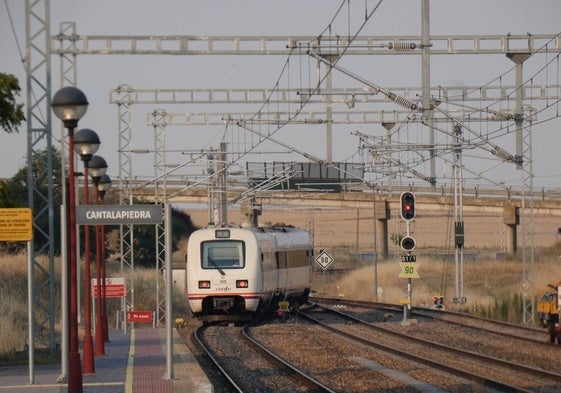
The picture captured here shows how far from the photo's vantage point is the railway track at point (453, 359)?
18.4 m

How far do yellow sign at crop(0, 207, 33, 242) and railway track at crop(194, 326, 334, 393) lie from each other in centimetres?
405

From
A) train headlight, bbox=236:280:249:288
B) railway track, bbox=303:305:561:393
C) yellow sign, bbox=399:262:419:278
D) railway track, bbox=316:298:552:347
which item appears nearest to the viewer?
railway track, bbox=303:305:561:393

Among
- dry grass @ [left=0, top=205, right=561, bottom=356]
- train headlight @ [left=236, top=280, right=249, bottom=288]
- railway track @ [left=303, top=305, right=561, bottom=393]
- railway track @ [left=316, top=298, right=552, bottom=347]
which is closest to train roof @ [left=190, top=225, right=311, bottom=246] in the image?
train headlight @ [left=236, top=280, right=249, bottom=288]

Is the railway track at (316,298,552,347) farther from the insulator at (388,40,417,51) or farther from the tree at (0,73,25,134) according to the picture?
the tree at (0,73,25,134)

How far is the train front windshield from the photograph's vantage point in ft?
112

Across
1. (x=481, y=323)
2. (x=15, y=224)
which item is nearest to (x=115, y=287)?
(x=481, y=323)

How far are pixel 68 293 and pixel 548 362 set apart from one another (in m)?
9.38

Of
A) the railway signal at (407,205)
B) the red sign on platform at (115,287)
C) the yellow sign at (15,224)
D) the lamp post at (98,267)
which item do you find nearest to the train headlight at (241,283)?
the red sign on platform at (115,287)

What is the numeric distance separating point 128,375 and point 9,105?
A: 5.17 m

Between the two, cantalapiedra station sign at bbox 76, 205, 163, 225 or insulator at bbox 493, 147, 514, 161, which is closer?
cantalapiedra station sign at bbox 76, 205, 163, 225

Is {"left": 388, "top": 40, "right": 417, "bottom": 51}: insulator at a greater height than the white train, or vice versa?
{"left": 388, "top": 40, "right": 417, "bottom": 51}: insulator

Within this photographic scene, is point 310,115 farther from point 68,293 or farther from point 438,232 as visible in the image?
point 438,232

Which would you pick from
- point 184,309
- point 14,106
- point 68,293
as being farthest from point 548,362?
point 184,309

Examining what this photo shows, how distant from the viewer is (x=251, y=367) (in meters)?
22.2
